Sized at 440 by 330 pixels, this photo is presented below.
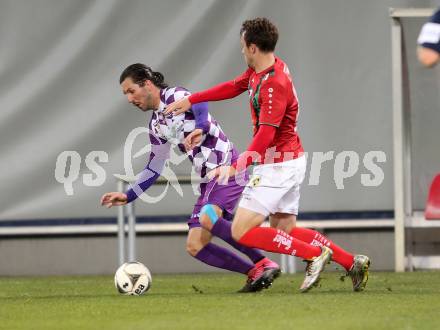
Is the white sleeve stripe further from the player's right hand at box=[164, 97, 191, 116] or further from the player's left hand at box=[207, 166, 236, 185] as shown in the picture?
the player's right hand at box=[164, 97, 191, 116]

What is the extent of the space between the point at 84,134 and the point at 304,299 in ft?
16.3

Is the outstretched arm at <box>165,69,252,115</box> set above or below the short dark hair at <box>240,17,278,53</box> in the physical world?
below

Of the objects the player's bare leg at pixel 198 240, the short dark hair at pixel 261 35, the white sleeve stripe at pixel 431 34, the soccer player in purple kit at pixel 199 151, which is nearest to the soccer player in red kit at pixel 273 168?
the short dark hair at pixel 261 35

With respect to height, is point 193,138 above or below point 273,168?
above

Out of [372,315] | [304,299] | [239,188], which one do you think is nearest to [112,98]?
[239,188]

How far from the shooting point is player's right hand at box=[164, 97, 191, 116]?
23.7 ft

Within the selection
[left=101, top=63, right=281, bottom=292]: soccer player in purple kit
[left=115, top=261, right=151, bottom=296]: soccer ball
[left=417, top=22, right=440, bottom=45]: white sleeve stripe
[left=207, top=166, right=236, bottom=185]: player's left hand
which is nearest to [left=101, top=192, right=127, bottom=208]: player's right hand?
[left=101, top=63, right=281, bottom=292]: soccer player in purple kit

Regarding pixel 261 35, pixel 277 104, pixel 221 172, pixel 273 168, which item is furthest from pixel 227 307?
pixel 261 35

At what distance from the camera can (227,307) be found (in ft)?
20.3

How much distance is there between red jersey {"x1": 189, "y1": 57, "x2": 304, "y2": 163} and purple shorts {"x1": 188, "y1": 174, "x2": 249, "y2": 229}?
617mm

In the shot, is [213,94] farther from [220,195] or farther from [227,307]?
[227,307]

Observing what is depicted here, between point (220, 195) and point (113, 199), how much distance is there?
0.68 metres

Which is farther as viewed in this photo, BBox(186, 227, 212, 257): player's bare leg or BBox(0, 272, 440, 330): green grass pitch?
BBox(186, 227, 212, 257): player's bare leg

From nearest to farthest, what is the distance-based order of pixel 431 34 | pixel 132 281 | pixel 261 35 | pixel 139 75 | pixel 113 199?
pixel 431 34 < pixel 261 35 < pixel 132 281 < pixel 113 199 < pixel 139 75
